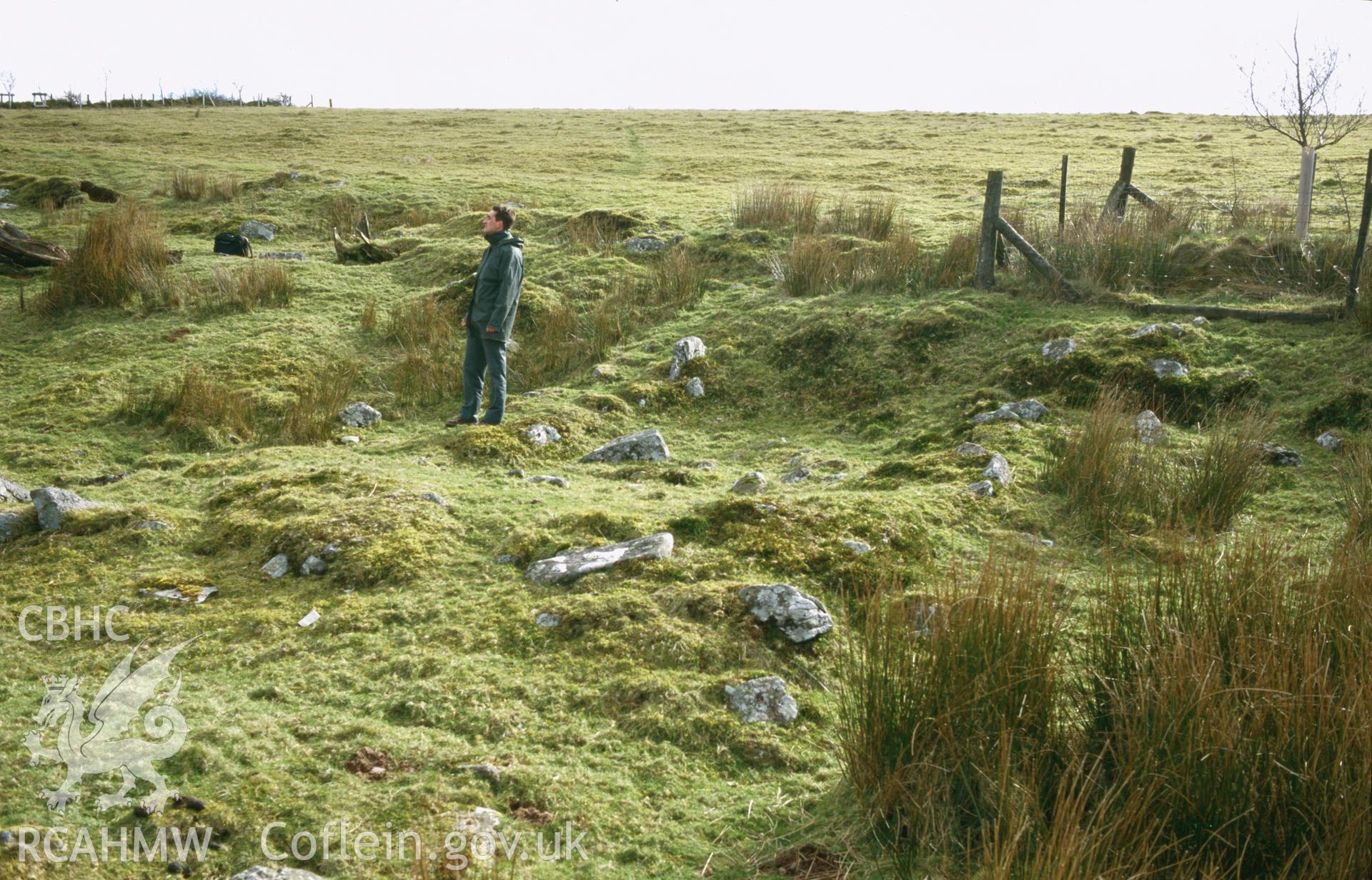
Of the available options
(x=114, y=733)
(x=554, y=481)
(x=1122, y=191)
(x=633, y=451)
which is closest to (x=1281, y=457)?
(x=633, y=451)

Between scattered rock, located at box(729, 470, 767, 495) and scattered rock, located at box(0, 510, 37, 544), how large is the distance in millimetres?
4172

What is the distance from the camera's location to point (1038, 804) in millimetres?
2881

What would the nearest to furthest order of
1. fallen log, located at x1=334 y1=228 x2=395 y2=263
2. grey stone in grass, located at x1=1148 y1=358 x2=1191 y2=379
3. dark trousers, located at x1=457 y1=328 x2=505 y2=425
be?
grey stone in grass, located at x1=1148 y1=358 x2=1191 y2=379 < dark trousers, located at x1=457 y1=328 x2=505 y2=425 < fallen log, located at x1=334 y1=228 x2=395 y2=263

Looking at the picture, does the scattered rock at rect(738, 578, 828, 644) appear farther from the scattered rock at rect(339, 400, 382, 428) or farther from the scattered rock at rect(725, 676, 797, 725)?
the scattered rock at rect(339, 400, 382, 428)

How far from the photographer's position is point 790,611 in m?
4.73

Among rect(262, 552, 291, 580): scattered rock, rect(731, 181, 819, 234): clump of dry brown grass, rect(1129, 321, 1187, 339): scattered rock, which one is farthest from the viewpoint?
rect(731, 181, 819, 234): clump of dry brown grass

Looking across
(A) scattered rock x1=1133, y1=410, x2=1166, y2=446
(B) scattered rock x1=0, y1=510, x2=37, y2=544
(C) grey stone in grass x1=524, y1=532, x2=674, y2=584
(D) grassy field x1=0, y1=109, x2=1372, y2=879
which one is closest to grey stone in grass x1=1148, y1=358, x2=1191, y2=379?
(D) grassy field x1=0, y1=109, x2=1372, y2=879

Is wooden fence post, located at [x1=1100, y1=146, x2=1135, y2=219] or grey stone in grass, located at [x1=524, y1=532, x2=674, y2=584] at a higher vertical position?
wooden fence post, located at [x1=1100, y1=146, x2=1135, y2=219]

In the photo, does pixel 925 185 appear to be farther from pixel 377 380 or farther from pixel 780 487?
pixel 780 487

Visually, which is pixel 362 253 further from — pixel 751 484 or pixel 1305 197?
pixel 1305 197

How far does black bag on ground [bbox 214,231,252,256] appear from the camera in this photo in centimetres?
1347

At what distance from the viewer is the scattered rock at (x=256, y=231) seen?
1475 cm

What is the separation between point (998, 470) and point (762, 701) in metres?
3.10

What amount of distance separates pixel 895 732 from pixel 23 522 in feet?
16.7
